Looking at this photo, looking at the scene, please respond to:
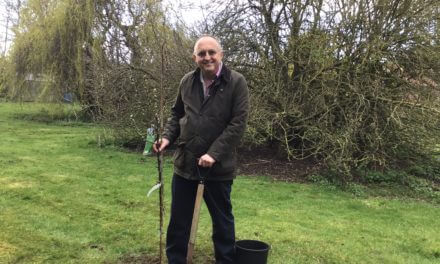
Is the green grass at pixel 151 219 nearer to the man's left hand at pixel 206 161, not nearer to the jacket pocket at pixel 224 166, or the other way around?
the jacket pocket at pixel 224 166

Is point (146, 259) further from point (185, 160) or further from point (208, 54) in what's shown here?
point (208, 54)

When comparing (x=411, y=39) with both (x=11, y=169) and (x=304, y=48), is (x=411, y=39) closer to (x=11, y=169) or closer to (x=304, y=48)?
(x=304, y=48)

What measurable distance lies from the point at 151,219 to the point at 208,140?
2.47 metres

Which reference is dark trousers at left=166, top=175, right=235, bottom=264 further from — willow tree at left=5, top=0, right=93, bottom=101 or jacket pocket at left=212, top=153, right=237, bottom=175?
willow tree at left=5, top=0, right=93, bottom=101

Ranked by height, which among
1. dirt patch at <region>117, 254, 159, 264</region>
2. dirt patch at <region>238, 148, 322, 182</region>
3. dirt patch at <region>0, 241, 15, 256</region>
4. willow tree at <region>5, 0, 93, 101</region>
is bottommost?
dirt patch at <region>0, 241, 15, 256</region>

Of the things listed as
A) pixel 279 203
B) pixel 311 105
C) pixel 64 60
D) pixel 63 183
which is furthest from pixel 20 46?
pixel 279 203

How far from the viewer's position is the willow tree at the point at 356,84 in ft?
27.3

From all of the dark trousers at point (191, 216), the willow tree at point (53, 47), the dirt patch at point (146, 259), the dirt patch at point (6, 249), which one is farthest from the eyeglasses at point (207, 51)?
the willow tree at point (53, 47)

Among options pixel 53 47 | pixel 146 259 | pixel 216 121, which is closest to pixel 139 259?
pixel 146 259

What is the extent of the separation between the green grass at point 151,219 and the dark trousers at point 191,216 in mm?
500

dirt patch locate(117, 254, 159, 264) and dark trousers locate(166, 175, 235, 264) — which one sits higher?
dark trousers locate(166, 175, 235, 264)

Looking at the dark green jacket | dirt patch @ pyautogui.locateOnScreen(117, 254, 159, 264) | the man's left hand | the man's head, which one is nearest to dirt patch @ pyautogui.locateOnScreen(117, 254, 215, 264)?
dirt patch @ pyautogui.locateOnScreen(117, 254, 159, 264)

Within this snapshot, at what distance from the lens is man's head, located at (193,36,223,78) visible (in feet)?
11.4

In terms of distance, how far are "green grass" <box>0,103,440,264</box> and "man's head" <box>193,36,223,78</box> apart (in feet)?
6.21
